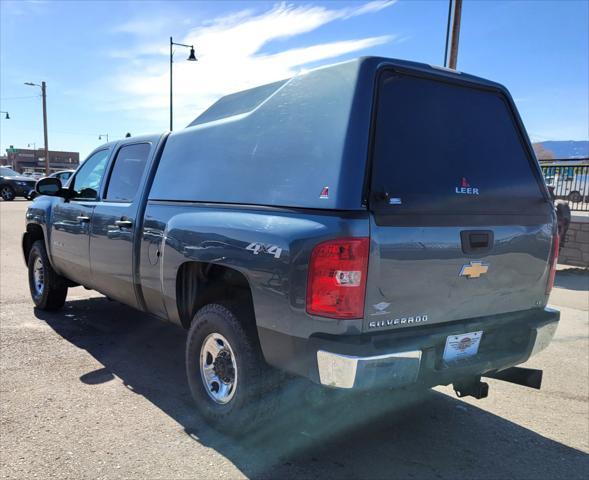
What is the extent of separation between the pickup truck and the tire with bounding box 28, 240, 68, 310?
8.27ft

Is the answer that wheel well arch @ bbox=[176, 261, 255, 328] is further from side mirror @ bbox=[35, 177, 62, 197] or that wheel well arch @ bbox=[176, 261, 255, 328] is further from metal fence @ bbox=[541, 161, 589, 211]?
metal fence @ bbox=[541, 161, 589, 211]

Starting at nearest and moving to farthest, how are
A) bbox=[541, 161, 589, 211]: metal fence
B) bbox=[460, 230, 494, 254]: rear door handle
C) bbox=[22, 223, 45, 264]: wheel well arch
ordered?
bbox=[460, 230, 494, 254]: rear door handle
bbox=[22, 223, 45, 264]: wheel well arch
bbox=[541, 161, 589, 211]: metal fence

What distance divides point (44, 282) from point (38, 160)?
368 ft

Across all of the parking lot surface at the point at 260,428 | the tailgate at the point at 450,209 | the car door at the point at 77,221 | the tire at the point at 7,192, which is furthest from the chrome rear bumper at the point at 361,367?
the tire at the point at 7,192

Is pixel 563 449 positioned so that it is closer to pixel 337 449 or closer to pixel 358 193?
pixel 337 449

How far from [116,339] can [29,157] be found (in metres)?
117

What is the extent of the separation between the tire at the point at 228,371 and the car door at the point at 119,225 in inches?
42.4

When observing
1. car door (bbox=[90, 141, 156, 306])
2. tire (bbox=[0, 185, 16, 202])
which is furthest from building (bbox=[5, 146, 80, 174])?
car door (bbox=[90, 141, 156, 306])

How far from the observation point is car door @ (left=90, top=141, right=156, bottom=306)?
4.09 metres

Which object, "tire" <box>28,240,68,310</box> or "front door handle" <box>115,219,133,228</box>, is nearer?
"front door handle" <box>115,219,133,228</box>

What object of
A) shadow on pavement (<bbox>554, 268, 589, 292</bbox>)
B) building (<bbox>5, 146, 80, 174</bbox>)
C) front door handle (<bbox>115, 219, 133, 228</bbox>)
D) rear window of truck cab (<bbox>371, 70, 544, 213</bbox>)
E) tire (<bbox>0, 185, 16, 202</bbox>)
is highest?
building (<bbox>5, 146, 80, 174</bbox>)

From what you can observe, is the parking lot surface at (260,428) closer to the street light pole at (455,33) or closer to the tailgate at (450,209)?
the tailgate at (450,209)

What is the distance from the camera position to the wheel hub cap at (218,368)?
123 inches

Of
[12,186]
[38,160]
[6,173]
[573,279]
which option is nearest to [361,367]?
[573,279]
